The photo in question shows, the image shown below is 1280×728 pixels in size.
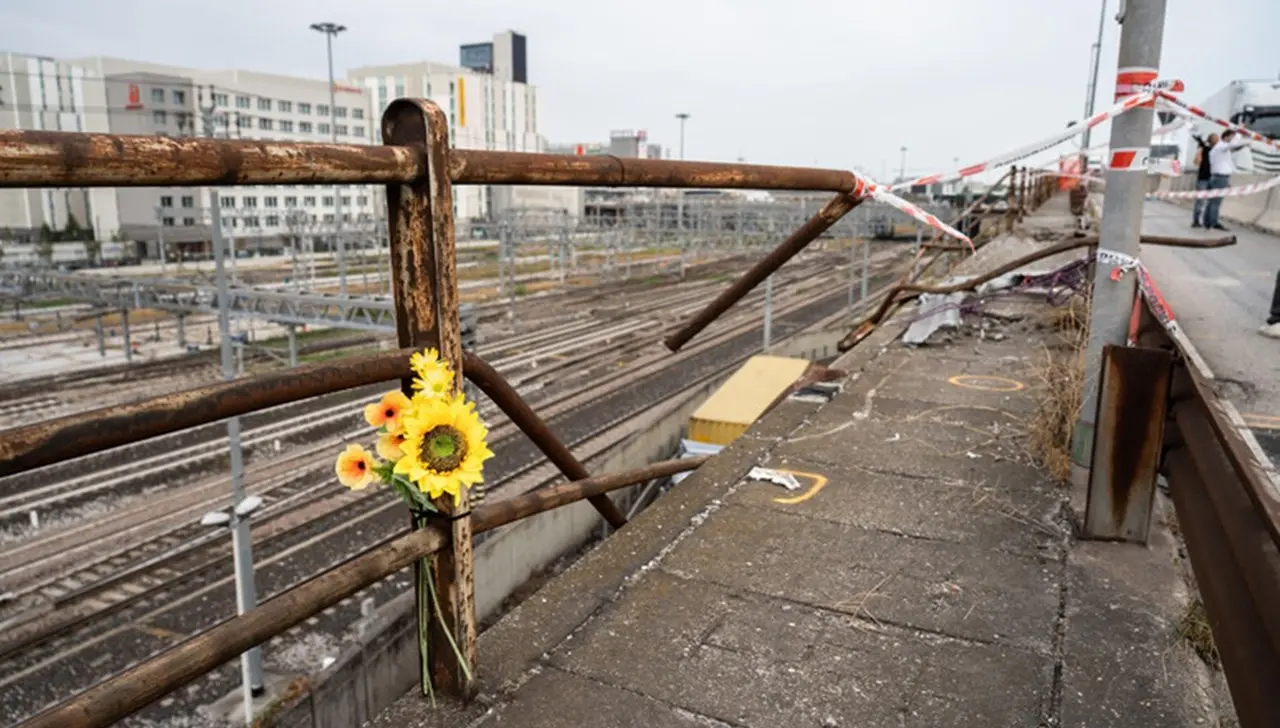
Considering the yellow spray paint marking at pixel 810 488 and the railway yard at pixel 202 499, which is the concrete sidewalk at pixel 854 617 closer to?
the yellow spray paint marking at pixel 810 488

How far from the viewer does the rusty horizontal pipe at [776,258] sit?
11.7ft

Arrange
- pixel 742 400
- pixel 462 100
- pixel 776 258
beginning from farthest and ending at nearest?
pixel 462 100 → pixel 742 400 → pixel 776 258

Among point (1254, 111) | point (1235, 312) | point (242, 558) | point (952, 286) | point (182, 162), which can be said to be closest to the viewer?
point (182, 162)

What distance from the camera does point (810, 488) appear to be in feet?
13.4

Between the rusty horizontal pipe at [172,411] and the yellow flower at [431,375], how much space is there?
0.21ft

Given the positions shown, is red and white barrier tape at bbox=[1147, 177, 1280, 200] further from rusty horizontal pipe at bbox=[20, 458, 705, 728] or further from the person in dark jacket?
rusty horizontal pipe at bbox=[20, 458, 705, 728]

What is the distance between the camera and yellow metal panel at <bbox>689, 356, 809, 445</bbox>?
12.7 m

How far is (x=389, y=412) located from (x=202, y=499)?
1770 cm

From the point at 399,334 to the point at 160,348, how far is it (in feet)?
112

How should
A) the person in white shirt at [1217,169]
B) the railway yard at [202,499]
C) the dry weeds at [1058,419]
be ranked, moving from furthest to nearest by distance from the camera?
the person in white shirt at [1217,169] < the railway yard at [202,499] < the dry weeds at [1058,419]

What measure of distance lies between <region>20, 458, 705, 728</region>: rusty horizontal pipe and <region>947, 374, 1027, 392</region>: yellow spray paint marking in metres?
4.69

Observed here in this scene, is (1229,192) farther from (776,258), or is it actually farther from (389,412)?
(389,412)

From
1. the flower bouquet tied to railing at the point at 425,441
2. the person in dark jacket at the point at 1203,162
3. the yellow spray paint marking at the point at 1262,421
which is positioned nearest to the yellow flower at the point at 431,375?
the flower bouquet tied to railing at the point at 425,441

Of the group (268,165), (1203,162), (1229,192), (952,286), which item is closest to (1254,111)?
(1203,162)
